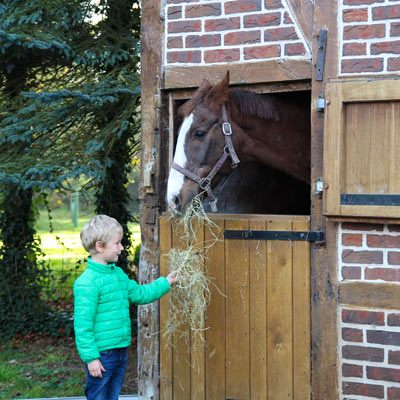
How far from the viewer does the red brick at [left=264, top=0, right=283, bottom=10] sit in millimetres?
4340

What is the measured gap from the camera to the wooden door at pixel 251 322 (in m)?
4.30

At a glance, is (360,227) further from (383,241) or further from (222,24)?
(222,24)

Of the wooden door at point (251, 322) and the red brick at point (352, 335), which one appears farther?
the wooden door at point (251, 322)

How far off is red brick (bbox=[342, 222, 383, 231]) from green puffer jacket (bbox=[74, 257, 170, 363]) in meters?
1.26

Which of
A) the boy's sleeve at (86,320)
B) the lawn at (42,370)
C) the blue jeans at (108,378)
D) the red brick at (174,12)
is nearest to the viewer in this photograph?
the boy's sleeve at (86,320)

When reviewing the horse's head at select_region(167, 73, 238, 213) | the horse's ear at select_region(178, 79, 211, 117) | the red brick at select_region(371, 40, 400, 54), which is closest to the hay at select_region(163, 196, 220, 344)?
the horse's head at select_region(167, 73, 238, 213)

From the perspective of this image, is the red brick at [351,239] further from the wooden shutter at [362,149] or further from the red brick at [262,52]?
the red brick at [262,52]

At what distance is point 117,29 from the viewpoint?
7555 mm

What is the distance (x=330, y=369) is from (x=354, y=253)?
0.71 meters

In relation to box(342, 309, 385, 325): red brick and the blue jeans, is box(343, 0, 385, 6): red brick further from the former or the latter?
the blue jeans

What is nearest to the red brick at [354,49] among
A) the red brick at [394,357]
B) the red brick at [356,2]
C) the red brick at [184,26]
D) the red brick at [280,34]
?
the red brick at [356,2]

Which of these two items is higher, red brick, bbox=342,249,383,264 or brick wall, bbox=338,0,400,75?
brick wall, bbox=338,0,400,75

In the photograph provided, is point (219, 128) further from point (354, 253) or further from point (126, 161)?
point (126, 161)

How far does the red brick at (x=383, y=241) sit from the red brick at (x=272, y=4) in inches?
59.1
